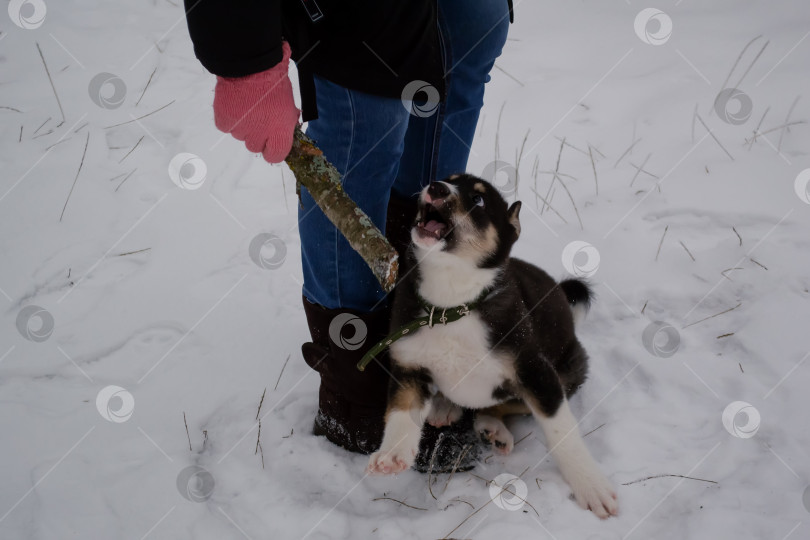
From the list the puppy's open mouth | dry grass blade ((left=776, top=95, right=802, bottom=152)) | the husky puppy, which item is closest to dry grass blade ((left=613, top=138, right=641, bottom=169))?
dry grass blade ((left=776, top=95, right=802, bottom=152))

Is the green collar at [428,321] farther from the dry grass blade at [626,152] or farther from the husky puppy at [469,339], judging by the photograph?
the dry grass blade at [626,152]

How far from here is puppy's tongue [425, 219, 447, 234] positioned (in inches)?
92.0

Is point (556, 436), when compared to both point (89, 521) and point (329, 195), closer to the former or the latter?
point (329, 195)

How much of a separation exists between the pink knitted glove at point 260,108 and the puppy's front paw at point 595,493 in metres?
1.63

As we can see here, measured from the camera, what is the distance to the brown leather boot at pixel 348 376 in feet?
8.08

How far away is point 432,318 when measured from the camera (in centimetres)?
230

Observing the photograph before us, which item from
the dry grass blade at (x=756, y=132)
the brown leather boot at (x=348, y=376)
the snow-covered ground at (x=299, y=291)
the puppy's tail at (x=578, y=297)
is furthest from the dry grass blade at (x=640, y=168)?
the brown leather boot at (x=348, y=376)

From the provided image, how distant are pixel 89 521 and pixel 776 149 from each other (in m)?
4.44

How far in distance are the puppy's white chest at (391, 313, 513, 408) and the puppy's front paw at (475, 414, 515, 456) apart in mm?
231

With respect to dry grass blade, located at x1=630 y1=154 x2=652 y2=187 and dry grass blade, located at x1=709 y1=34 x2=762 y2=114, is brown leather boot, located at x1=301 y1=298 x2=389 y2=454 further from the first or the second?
dry grass blade, located at x1=709 y1=34 x2=762 y2=114

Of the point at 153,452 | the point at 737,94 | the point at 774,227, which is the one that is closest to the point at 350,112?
the point at 153,452

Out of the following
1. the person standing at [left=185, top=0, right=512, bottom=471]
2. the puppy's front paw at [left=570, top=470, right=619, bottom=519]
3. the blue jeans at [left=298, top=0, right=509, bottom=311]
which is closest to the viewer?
the person standing at [left=185, top=0, right=512, bottom=471]

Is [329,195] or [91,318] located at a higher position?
[329,195]

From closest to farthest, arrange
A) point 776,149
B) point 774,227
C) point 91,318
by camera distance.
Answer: point 91,318, point 774,227, point 776,149
